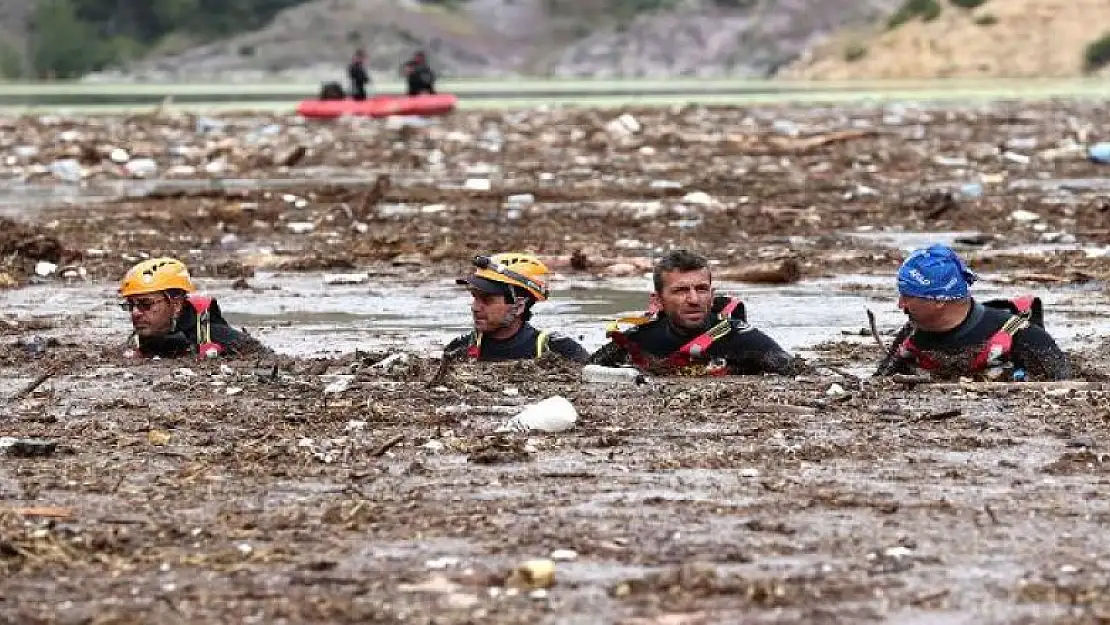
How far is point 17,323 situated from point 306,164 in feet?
61.1

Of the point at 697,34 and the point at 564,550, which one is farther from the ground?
the point at 564,550

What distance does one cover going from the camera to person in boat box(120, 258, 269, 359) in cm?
1320

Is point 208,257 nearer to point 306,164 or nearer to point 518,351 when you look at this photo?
point 518,351

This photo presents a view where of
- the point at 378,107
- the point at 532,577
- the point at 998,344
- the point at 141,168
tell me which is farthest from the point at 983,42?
the point at 532,577

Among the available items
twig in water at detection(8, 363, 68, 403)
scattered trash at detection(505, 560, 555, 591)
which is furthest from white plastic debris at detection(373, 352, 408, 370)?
scattered trash at detection(505, 560, 555, 591)

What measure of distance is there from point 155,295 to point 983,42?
3420 inches

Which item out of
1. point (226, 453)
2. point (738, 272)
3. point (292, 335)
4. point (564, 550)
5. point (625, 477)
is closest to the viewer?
point (564, 550)

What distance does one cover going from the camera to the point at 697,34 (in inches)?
5089

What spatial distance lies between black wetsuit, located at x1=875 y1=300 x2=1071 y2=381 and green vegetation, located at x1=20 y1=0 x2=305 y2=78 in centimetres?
12394

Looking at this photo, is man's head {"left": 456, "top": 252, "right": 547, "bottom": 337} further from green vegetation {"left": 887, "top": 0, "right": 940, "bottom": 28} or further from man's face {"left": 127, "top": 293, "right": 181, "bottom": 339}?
green vegetation {"left": 887, "top": 0, "right": 940, "bottom": 28}

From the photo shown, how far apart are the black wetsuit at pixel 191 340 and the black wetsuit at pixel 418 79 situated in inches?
1464

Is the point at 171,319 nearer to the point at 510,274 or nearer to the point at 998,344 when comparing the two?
the point at 510,274

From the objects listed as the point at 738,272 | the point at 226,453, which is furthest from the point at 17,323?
the point at 226,453

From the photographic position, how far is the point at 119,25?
146 m
